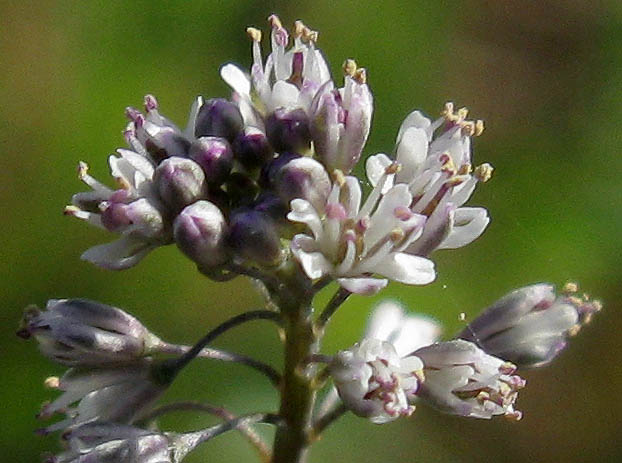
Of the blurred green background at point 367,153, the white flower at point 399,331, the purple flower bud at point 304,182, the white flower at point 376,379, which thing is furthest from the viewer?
the blurred green background at point 367,153

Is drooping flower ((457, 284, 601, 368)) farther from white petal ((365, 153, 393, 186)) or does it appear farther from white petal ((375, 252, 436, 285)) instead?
white petal ((365, 153, 393, 186))

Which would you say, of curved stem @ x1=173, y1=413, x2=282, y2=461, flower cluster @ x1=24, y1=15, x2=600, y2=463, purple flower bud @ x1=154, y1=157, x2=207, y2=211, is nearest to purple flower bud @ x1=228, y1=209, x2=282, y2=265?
flower cluster @ x1=24, y1=15, x2=600, y2=463

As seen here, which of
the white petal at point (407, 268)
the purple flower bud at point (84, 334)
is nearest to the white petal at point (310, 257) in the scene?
the white petal at point (407, 268)

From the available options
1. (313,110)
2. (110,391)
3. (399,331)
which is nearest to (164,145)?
(313,110)

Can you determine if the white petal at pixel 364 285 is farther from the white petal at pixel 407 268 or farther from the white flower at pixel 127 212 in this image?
the white flower at pixel 127 212

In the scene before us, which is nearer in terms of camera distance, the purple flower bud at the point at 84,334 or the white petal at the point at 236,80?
the purple flower bud at the point at 84,334

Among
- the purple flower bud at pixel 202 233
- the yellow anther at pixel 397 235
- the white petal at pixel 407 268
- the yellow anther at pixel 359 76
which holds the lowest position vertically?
the white petal at pixel 407 268

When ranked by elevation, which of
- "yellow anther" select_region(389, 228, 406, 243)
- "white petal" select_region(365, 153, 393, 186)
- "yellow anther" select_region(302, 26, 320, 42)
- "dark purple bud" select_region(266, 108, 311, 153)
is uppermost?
"yellow anther" select_region(302, 26, 320, 42)

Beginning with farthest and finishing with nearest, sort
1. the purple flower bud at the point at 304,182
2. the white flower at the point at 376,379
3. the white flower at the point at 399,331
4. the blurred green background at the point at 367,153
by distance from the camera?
the blurred green background at the point at 367,153 < the white flower at the point at 399,331 < the purple flower bud at the point at 304,182 < the white flower at the point at 376,379
